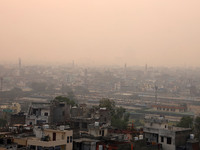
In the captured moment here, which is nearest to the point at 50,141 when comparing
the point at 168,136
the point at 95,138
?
the point at 95,138

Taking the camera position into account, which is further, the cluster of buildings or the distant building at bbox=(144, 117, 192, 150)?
the distant building at bbox=(144, 117, 192, 150)

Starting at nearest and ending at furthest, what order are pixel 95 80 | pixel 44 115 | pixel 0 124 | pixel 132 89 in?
pixel 44 115 < pixel 0 124 < pixel 132 89 < pixel 95 80

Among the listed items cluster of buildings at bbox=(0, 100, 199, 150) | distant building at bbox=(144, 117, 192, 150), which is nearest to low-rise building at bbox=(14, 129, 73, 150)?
cluster of buildings at bbox=(0, 100, 199, 150)

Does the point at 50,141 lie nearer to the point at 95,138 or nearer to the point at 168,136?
the point at 95,138

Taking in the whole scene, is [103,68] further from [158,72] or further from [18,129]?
[18,129]

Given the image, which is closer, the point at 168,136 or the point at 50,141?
the point at 50,141

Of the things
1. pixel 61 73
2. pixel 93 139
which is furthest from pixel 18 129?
pixel 61 73

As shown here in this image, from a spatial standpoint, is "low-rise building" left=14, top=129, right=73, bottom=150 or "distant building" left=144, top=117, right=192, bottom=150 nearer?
"low-rise building" left=14, top=129, right=73, bottom=150

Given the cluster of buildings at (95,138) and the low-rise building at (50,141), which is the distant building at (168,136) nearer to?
the cluster of buildings at (95,138)

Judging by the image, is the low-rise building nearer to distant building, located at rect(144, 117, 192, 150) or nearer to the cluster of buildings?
the cluster of buildings

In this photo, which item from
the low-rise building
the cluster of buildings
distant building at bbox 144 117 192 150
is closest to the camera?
the low-rise building

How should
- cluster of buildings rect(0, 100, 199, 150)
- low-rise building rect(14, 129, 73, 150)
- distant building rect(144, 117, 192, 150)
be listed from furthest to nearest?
distant building rect(144, 117, 192, 150), cluster of buildings rect(0, 100, 199, 150), low-rise building rect(14, 129, 73, 150)
